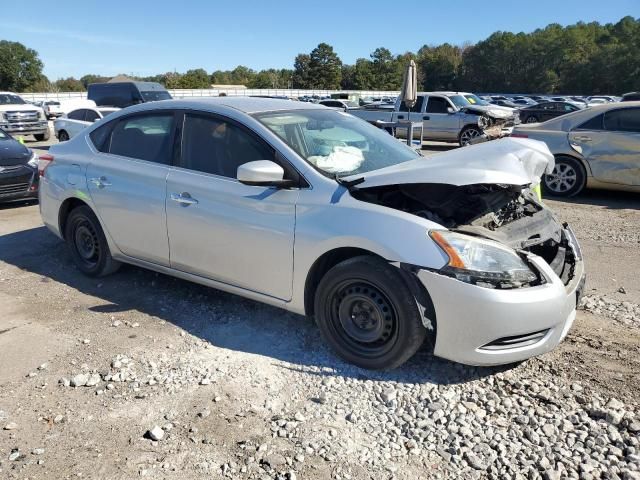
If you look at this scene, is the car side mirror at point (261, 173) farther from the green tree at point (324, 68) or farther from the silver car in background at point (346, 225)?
the green tree at point (324, 68)

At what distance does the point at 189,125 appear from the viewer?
4.23 m

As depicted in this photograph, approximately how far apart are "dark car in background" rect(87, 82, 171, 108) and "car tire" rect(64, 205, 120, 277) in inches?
666

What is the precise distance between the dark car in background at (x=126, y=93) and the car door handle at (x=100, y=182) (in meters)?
17.3

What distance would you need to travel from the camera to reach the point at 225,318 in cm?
419

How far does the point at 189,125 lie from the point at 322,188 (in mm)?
1442

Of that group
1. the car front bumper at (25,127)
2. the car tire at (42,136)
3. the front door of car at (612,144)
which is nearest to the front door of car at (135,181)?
the front door of car at (612,144)

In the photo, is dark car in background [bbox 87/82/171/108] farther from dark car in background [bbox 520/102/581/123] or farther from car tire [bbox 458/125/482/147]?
dark car in background [bbox 520/102/581/123]

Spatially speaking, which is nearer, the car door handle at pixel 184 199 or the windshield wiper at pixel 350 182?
the windshield wiper at pixel 350 182

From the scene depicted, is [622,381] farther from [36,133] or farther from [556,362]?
[36,133]

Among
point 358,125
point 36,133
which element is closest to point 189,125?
point 358,125

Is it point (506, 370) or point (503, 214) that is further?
point (503, 214)

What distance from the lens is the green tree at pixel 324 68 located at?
107 m

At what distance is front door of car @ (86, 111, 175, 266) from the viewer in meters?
4.29

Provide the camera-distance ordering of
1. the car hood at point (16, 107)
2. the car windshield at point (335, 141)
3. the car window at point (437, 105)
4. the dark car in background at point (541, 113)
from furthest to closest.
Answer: the dark car in background at point (541, 113)
the car hood at point (16, 107)
the car window at point (437, 105)
the car windshield at point (335, 141)
